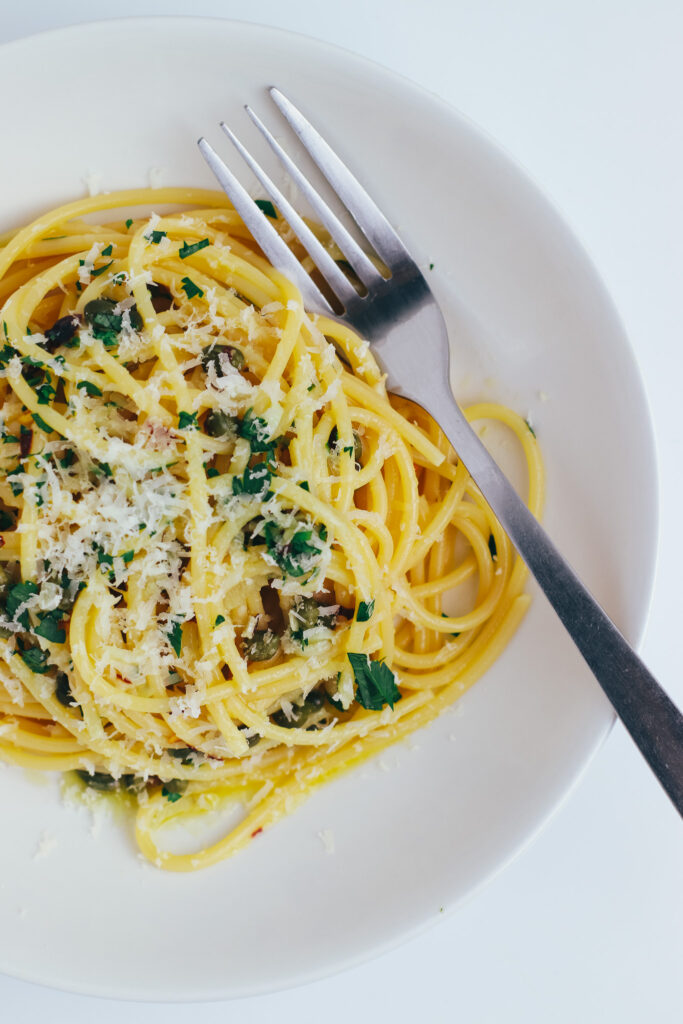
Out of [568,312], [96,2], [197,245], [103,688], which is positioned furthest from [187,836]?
[96,2]

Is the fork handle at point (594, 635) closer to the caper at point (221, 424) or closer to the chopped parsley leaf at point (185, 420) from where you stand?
the caper at point (221, 424)

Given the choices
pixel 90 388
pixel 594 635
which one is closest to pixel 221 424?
pixel 90 388

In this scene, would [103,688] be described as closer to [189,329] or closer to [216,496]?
[216,496]

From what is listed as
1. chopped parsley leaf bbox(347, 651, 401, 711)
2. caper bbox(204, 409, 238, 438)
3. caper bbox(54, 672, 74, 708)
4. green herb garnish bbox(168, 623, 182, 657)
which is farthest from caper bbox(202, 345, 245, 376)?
caper bbox(54, 672, 74, 708)

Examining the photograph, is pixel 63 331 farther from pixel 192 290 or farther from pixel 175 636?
pixel 175 636

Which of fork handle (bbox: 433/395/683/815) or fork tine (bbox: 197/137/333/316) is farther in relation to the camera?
fork tine (bbox: 197/137/333/316)

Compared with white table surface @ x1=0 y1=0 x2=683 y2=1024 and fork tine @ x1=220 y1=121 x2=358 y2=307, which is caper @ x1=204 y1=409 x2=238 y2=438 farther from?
white table surface @ x1=0 y1=0 x2=683 y2=1024
